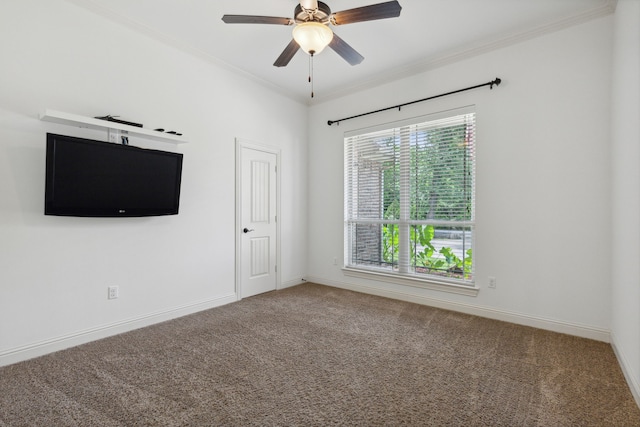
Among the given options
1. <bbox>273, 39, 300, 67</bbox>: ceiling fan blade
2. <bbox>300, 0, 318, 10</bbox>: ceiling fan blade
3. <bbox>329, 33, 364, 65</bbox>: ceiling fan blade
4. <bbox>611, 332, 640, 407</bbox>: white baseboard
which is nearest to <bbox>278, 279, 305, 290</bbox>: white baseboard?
<bbox>273, 39, 300, 67</bbox>: ceiling fan blade

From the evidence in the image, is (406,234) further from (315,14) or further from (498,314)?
(315,14)

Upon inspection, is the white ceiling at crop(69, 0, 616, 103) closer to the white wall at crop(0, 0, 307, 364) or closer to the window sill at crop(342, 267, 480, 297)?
the white wall at crop(0, 0, 307, 364)

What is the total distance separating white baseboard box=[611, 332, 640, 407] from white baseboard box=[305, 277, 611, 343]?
0.22 meters

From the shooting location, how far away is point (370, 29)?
10.3ft

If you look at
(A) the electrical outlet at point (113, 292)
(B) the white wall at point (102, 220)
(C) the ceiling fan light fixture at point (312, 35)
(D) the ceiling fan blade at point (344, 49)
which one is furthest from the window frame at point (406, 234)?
(A) the electrical outlet at point (113, 292)

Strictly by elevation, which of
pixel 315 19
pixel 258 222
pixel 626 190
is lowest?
pixel 258 222

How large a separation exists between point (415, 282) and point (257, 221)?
7.60 feet

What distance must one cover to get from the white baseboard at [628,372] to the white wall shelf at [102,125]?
415 centimetres

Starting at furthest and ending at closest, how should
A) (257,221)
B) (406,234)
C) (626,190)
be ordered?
(257,221) < (406,234) < (626,190)

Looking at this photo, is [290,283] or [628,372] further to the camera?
[290,283]

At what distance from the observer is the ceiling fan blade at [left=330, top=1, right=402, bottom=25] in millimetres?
2180

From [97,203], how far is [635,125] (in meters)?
4.17

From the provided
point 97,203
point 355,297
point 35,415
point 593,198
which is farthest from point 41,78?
point 593,198

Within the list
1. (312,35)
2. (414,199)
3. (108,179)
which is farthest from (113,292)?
(414,199)
